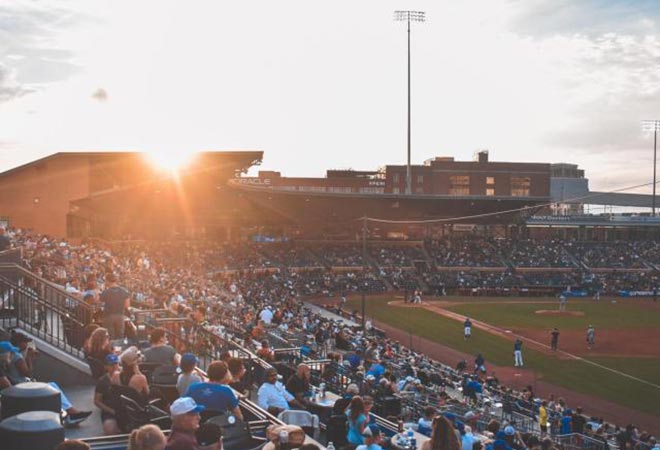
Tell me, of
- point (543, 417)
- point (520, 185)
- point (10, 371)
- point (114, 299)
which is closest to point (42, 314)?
point (114, 299)

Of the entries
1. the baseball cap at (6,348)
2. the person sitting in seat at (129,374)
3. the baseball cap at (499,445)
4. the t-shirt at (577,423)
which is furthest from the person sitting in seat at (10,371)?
the t-shirt at (577,423)

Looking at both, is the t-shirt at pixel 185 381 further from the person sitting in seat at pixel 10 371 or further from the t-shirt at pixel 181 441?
the t-shirt at pixel 181 441

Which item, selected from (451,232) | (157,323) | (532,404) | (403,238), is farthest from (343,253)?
(157,323)

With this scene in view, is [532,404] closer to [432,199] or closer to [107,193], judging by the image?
[107,193]

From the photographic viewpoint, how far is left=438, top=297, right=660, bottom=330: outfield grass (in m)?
42.5

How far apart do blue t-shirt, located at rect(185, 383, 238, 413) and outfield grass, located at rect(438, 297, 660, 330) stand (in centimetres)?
3652

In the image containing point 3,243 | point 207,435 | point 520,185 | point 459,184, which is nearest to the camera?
point 207,435

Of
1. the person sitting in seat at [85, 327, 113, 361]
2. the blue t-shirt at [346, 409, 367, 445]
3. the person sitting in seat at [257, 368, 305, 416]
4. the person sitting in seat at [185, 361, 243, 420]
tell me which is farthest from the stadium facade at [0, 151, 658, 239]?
the person sitting in seat at [185, 361, 243, 420]

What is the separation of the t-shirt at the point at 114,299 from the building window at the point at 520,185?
341ft

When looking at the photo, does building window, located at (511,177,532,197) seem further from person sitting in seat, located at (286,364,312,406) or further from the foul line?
person sitting in seat, located at (286,364,312,406)

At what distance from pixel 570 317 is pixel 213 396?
43.3m

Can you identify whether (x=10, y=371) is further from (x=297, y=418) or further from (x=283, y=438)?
(x=283, y=438)

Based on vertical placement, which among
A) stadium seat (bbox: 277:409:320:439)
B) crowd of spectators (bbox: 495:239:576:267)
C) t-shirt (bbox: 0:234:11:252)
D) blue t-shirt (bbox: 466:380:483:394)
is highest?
t-shirt (bbox: 0:234:11:252)

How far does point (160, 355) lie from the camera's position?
916 cm
